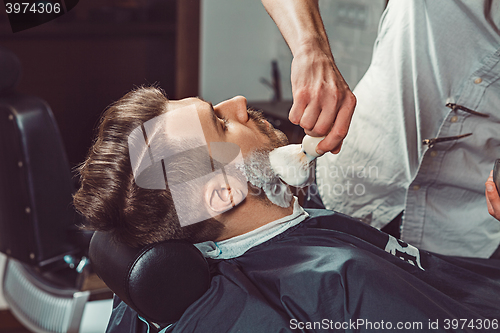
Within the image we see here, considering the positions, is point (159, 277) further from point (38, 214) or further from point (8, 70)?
point (8, 70)

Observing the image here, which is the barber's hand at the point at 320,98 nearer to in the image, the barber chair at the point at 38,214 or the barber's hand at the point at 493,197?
the barber's hand at the point at 493,197

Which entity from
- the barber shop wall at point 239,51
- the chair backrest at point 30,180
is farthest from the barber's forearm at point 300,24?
A: the barber shop wall at point 239,51

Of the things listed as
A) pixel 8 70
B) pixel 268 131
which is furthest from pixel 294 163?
pixel 8 70

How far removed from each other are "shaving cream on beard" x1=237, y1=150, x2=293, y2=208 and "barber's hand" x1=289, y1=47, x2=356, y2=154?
237mm

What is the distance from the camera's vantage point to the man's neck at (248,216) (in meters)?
1.18

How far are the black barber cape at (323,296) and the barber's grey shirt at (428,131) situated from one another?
294mm

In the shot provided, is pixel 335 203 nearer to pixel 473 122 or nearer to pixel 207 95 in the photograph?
pixel 473 122

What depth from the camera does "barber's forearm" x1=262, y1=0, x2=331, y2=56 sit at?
1018 millimetres

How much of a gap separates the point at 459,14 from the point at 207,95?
8.26ft

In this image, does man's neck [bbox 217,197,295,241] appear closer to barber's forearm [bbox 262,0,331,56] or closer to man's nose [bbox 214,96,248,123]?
man's nose [bbox 214,96,248,123]

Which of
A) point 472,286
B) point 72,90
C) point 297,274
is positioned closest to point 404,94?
point 472,286

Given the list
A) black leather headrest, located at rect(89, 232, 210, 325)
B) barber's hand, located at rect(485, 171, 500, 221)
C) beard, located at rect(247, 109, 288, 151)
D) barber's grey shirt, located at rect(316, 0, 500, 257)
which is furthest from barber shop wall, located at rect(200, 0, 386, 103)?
black leather headrest, located at rect(89, 232, 210, 325)

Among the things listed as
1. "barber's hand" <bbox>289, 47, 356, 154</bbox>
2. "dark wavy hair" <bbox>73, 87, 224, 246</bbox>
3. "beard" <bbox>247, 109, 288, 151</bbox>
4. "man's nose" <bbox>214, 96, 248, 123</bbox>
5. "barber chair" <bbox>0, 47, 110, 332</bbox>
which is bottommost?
"barber chair" <bbox>0, 47, 110, 332</bbox>

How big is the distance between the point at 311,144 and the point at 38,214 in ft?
4.12
